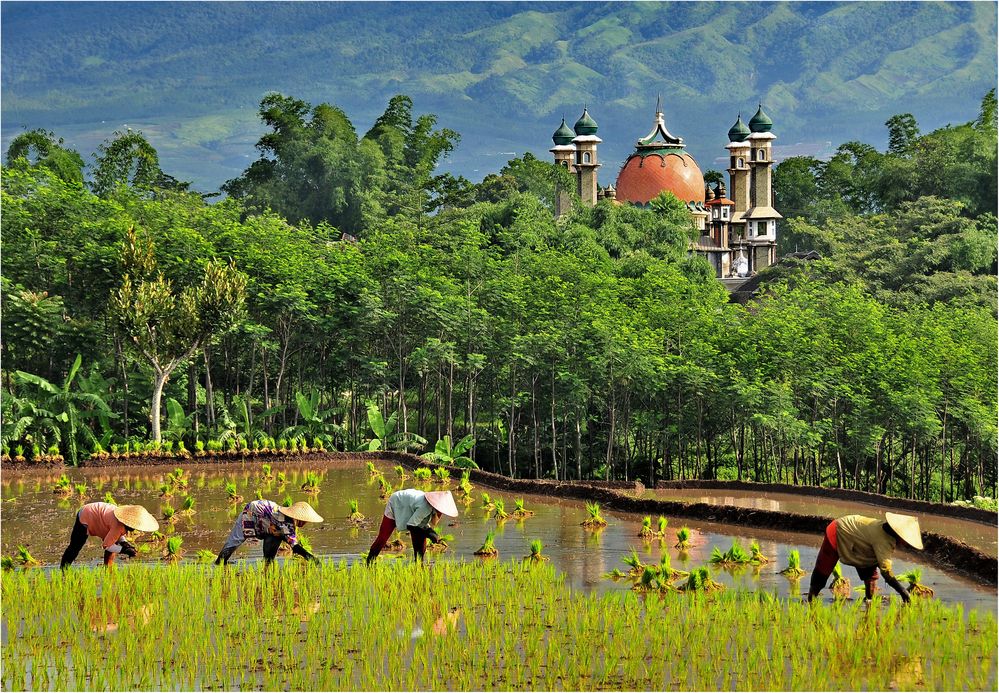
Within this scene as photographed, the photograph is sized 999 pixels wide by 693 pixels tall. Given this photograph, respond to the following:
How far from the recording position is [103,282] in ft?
93.7

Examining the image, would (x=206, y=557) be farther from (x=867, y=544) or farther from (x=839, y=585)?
(x=867, y=544)

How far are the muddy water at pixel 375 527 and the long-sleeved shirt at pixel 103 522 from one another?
2.10 m

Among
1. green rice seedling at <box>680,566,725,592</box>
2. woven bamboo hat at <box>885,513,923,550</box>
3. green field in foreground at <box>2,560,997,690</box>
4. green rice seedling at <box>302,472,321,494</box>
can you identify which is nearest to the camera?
green field in foreground at <box>2,560,997,690</box>

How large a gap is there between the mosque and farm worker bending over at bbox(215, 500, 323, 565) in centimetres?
5610

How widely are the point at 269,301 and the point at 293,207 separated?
35239 millimetres

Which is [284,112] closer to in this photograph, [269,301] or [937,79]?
[269,301]

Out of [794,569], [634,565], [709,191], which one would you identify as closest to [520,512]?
[634,565]

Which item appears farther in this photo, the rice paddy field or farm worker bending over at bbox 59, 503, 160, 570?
farm worker bending over at bbox 59, 503, 160, 570

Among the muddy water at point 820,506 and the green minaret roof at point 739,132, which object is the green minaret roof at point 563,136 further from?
the muddy water at point 820,506

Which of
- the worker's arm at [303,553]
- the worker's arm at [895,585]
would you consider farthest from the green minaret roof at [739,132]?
the worker's arm at [895,585]

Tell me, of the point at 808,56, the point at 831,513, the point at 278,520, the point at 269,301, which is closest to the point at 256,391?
the point at 269,301

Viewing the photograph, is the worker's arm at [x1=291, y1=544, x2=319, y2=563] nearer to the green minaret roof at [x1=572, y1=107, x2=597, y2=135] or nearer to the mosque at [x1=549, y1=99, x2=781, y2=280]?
the mosque at [x1=549, y1=99, x2=781, y2=280]

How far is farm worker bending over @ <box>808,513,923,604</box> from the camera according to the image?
11898 mm

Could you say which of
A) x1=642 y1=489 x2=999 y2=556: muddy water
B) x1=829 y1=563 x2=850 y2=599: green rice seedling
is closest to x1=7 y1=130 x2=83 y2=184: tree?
x1=642 y1=489 x2=999 y2=556: muddy water
